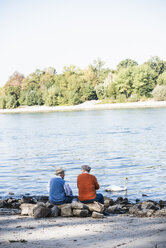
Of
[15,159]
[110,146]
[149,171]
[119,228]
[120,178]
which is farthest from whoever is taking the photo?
[110,146]

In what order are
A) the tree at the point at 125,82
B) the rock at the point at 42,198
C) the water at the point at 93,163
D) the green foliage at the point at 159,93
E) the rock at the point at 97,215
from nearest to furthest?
the rock at the point at 97,215 → the rock at the point at 42,198 → the water at the point at 93,163 → the green foliage at the point at 159,93 → the tree at the point at 125,82

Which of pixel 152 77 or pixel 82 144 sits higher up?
pixel 152 77

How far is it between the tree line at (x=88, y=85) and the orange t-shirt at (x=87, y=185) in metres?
90.7

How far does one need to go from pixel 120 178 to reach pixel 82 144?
1449 centimetres

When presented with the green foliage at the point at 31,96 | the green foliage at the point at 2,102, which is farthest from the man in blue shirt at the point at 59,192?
the green foliage at the point at 2,102

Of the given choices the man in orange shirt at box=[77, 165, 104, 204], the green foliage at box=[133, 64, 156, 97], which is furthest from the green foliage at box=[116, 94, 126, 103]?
the man in orange shirt at box=[77, 165, 104, 204]

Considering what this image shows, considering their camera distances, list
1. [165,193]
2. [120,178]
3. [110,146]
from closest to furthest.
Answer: [165,193]
[120,178]
[110,146]

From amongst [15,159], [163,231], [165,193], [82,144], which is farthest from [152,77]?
[163,231]

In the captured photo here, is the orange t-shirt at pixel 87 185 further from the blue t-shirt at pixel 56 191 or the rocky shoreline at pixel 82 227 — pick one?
the blue t-shirt at pixel 56 191

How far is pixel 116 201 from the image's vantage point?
→ 1291 cm

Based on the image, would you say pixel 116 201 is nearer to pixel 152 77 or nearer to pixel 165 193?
pixel 165 193

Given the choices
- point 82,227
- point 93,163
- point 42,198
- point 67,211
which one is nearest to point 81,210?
point 67,211

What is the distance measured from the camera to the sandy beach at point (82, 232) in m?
6.96

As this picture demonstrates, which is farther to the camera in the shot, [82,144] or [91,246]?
[82,144]
